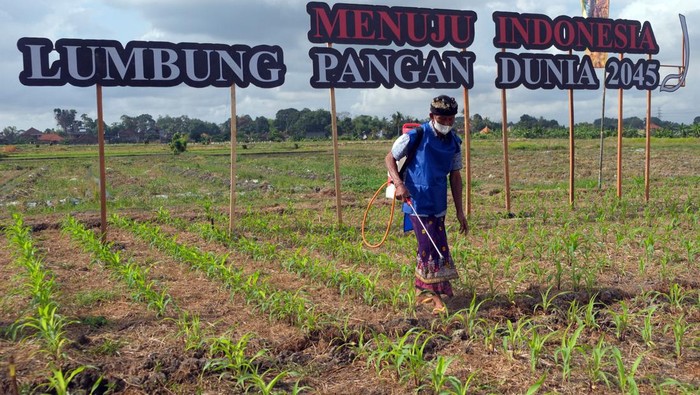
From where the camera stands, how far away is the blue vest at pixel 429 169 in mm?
5113

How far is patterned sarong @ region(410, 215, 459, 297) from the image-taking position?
5.17m

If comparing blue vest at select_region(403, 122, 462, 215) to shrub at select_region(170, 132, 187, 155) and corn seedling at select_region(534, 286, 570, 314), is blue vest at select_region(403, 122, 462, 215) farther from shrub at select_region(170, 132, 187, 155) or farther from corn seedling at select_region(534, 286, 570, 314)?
shrub at select_region(170, 132, 187, 155)

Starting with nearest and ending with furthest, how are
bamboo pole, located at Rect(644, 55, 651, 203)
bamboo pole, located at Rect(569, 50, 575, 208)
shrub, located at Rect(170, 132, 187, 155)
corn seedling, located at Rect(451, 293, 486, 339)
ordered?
corn seedling, located at Rect(451, 293, 486, 339) → bamboo pole, located at Rect(569, 50, 575, 208) → bamboo pole, located at Rect(644, 55, 651, 203) → shrub, located at Rect(170, 132, 187, 155)

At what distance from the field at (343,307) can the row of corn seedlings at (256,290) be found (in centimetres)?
2

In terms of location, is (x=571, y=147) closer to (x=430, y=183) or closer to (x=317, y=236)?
(x=317, y=236)

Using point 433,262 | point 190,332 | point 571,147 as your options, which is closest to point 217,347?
point 190,332

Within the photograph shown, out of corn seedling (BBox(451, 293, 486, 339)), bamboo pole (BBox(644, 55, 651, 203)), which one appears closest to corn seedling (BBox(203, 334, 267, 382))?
corn seedling (BBox(451, 293, 486, 339))

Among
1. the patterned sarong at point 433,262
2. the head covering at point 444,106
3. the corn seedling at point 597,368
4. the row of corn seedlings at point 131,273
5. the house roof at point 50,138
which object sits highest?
the house roof at point 50,138

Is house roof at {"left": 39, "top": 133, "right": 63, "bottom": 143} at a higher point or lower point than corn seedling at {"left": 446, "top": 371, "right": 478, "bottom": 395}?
higher

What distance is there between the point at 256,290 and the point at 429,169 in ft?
5.76

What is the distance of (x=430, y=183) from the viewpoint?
16.9 ft

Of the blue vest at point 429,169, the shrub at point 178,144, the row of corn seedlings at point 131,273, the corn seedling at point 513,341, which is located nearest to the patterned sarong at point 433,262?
the blue vest at point 429,169

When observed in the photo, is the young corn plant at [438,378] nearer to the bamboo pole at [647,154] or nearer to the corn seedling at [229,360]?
the corn seedling at [229,360]

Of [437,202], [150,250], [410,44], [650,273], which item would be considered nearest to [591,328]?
[437,202]
